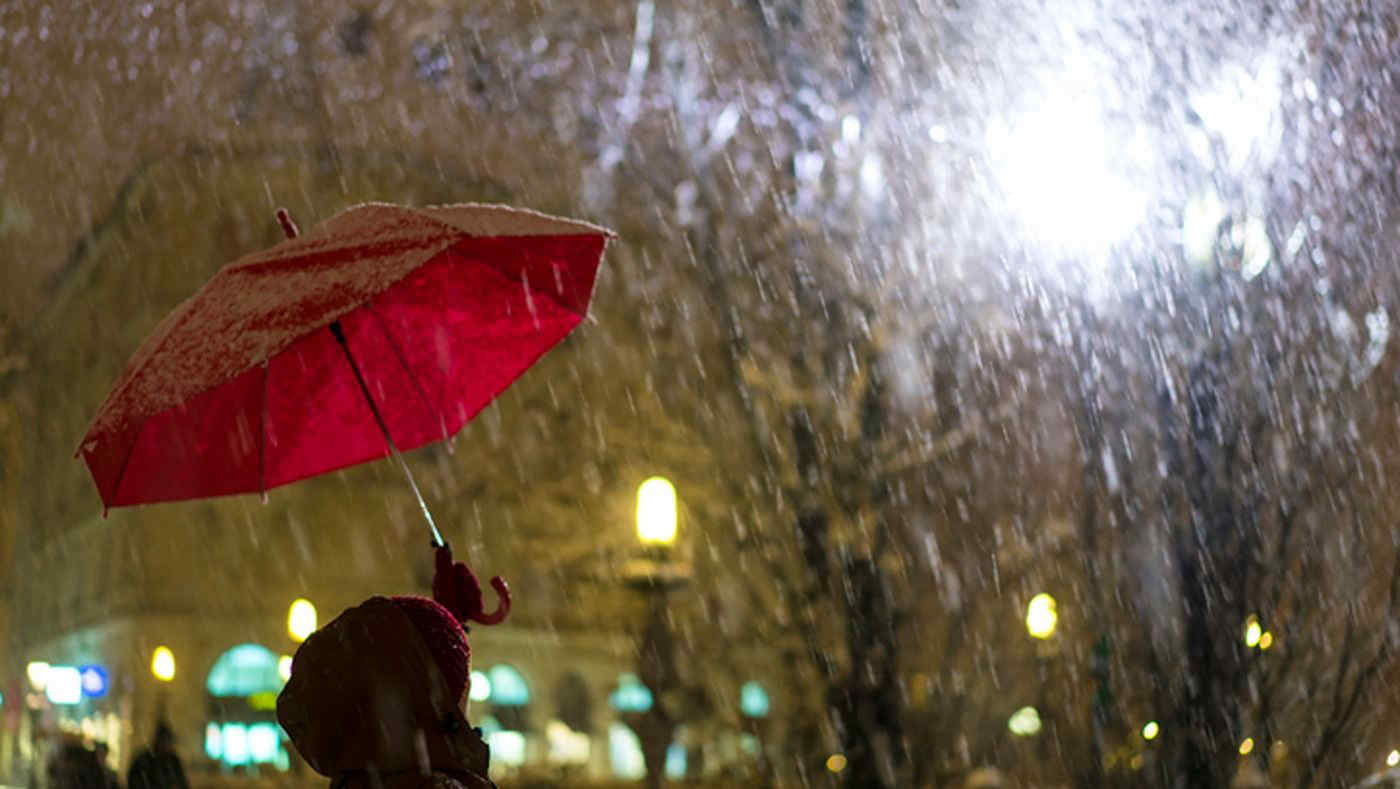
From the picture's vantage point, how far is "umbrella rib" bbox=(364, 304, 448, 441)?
402cm

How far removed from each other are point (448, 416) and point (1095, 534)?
1690 cm

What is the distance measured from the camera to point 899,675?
11.6m

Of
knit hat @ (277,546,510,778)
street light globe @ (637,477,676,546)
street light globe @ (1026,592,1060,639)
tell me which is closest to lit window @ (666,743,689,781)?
street light globe @ (1026,592,1060,639)

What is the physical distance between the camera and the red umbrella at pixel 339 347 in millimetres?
3170

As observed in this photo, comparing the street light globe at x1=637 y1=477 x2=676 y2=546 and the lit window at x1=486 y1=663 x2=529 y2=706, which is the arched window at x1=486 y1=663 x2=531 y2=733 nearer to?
the lit window at x1=486 y1=663 x2=529 y2=706

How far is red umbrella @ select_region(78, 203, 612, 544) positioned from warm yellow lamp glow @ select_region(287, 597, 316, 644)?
1906 cm

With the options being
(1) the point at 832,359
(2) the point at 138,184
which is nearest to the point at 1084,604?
(1) the point at 832,359

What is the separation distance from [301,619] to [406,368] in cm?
1997

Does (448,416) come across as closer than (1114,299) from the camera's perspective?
Yes

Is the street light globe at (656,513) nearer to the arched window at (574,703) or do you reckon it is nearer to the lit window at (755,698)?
the lit window at (755,698)

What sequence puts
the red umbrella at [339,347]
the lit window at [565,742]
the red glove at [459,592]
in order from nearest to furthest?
the red glove at [459,592]
the red umbrella at [339,347]
the lit window at [565,742]

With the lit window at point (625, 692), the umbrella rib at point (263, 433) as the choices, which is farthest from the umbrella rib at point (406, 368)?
the lit window at point (625, 692)

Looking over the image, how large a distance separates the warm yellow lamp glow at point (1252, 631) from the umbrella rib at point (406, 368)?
9.57 m

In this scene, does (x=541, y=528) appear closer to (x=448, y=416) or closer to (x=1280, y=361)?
(x=1280, y=361)
